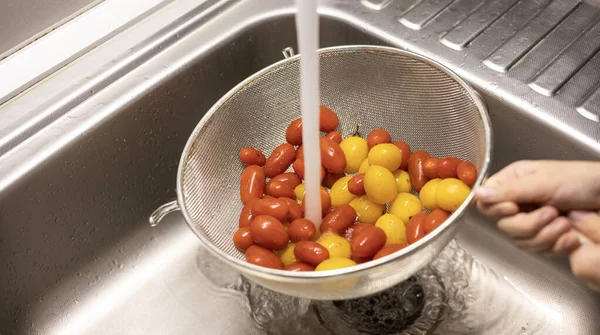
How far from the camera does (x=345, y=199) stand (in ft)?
2.27

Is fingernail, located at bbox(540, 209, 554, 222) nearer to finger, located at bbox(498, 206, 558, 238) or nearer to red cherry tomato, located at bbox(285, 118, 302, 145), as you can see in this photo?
finger, located at bbox(498, 206, 558, 238)

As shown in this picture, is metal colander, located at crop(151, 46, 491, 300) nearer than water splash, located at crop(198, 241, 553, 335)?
Yes

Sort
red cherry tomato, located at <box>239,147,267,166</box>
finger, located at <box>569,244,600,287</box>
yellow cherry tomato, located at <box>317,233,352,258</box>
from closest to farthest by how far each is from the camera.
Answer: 1. finger, located at <box>569,244,600,287</box>
2. yellow cherry tomato, located at <box>317,233,352,258</box>
3. red cherry tomato, located at <box>239,147,267,166</box>

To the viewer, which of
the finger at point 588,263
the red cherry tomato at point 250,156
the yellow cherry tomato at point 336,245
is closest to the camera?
the finger at point 588,263

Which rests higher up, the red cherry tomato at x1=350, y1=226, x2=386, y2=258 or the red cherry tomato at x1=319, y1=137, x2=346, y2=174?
the red cherry tomato at x1=319, y1=137, x2=346, y2=174

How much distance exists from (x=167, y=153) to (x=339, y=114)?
253mm

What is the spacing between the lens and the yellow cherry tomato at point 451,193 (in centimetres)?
59

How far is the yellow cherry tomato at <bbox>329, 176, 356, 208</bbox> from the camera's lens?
0.69 metres

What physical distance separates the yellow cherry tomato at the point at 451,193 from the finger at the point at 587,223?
10 centimetres

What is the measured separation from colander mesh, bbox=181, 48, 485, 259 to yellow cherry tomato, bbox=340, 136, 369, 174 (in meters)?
0.05

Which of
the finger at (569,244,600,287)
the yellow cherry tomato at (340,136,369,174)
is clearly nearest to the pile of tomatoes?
the yellow cherry tomato at (340,136,369,174)

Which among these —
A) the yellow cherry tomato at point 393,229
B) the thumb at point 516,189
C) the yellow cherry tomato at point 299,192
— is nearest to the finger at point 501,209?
the thumb at point 516,189

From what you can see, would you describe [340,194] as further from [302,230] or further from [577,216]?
[577,216]

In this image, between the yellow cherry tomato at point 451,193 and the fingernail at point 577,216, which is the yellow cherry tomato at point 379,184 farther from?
the fingernail at point 577,216
